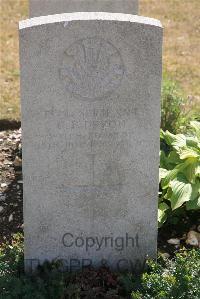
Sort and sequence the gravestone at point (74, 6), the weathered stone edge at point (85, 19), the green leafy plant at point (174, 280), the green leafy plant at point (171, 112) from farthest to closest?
the green leafy plant at point (171, 112)
the gravestone at point (74, 6)
the green leafy plant at point (174, 280)
the weathered stone edge at point (85, 19)

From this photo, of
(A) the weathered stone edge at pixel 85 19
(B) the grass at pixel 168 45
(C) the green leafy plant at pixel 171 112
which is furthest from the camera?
(B) the grass at pixel 168 45

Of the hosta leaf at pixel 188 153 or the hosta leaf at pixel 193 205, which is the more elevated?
the hosta leaf at pixel 188 153

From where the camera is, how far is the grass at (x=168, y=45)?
788cm

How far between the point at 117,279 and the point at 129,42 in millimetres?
1524

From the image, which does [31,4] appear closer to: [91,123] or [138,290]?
[91,123]

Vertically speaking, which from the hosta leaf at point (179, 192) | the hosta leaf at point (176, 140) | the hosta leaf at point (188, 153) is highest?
the hosta leaf at point (176, 140)

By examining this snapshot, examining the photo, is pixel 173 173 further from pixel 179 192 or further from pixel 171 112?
pixel 171 112

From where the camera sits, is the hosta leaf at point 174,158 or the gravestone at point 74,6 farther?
the gravestone at point 74,6

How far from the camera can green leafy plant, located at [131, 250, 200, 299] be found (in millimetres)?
4141

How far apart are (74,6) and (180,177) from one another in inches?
83.6

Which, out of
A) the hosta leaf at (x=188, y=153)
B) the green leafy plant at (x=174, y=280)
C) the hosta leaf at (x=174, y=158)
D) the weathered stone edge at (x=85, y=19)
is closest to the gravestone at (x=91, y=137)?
the weathered stone edge at (x=85, y=19)

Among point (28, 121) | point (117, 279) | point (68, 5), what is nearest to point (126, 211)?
point (117, 279)

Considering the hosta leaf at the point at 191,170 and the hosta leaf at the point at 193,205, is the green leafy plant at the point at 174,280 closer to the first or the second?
the hosta leaf at the point at 193,205

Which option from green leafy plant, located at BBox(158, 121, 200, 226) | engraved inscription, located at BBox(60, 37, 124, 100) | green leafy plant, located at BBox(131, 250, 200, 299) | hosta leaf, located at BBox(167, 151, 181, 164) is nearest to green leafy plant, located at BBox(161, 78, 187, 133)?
green leafy plant, located at BBox(158, 121, 200, 226)
